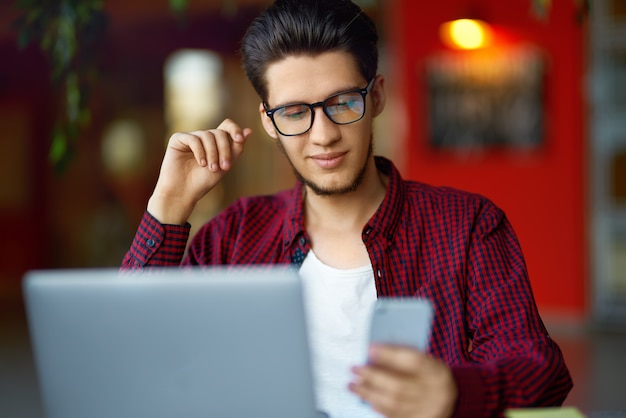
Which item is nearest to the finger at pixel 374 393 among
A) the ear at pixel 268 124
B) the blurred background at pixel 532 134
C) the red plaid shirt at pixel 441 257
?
the red plaid shirt at pixel 441 257

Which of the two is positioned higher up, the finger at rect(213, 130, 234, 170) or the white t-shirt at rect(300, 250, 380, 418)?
the finger at rect(213, 130, 234, 170)

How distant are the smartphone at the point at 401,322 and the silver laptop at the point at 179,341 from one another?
0.30ft

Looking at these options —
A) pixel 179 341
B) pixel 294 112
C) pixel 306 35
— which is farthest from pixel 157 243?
pixel 179 341

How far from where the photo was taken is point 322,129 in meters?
1.52

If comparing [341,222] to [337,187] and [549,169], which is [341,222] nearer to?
[337,187]

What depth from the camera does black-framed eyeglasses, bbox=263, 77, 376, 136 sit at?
1539 millimetres

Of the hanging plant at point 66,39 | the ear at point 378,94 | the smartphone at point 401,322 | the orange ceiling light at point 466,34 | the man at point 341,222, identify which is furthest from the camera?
the orange ceiling light at point 466,34

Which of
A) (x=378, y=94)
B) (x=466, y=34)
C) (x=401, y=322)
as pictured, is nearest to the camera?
(x=401, y=322)

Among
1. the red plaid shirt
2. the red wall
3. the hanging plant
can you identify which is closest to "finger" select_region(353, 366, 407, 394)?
the red plaid shirt

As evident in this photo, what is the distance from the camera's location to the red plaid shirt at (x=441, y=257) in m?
1.33

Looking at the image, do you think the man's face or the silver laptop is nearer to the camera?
the silver laptop

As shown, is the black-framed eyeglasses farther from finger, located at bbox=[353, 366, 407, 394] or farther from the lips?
finger, located at bbox=[353, 366, 407, 394]

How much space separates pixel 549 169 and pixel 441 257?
14.8 ft

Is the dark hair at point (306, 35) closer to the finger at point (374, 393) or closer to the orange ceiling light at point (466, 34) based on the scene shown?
the finger at point (374, 393)
